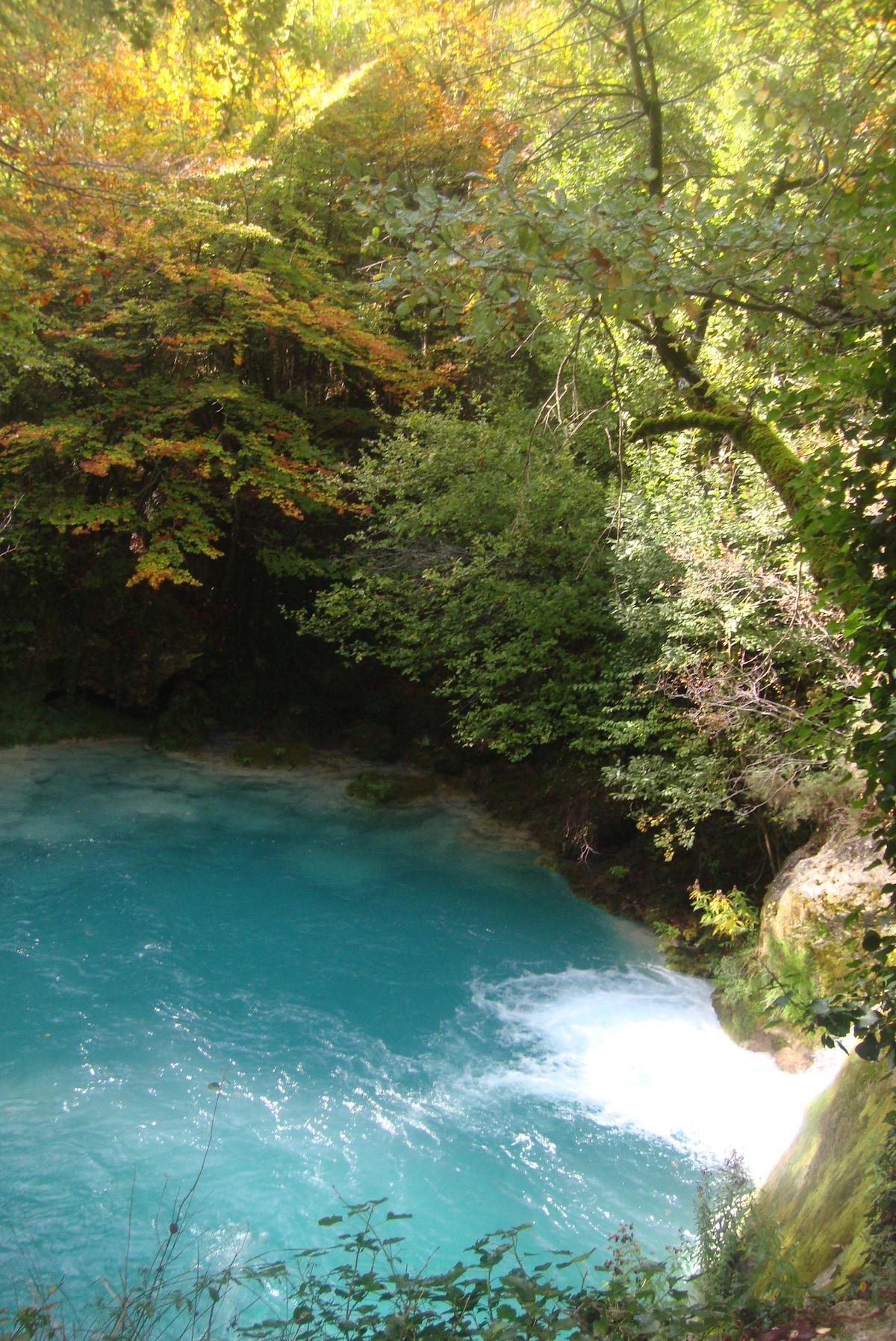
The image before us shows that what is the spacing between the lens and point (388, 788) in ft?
36.1

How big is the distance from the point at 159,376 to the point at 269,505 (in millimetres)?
2322

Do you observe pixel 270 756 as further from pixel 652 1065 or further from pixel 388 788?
pixel 652 1065

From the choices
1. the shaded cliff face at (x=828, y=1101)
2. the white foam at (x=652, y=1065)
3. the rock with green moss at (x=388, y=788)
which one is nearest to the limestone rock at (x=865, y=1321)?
the shaded cliff face at (x=828, y=1101)

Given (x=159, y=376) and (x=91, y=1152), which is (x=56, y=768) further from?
(x=91, y=1152)

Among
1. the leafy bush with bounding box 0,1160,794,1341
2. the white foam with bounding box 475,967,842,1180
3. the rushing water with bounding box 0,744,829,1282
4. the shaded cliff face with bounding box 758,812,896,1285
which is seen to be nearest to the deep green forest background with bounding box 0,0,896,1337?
the leafy bush with bounding box 0,1160,794,1341

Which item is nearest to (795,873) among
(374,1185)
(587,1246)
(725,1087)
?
(725,1087)

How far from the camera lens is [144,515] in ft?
38.3

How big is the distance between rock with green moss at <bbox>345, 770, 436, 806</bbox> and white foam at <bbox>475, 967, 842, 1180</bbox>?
4.20 metres

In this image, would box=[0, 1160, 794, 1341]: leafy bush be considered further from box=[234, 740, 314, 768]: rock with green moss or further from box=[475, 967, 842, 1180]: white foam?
box=[234, 740, 314, 768]: rock with green moss

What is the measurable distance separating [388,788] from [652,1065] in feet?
18.4

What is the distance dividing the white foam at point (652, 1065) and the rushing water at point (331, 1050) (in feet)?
0.07

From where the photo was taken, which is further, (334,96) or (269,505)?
(269,505)

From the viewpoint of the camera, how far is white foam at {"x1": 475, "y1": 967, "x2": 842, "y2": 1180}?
5.29 metres

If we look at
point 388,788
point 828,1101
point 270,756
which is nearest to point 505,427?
point 388,788
